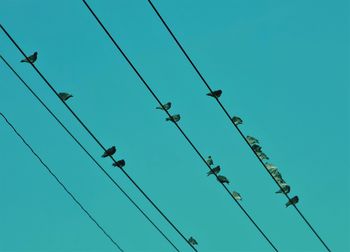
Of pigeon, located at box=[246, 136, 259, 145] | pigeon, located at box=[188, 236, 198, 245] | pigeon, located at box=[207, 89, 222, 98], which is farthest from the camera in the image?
pigeon, located at box=[188, 236, 198, 245]

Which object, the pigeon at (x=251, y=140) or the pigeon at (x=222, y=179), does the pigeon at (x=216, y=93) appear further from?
the pigeon at (x=222, y=179)

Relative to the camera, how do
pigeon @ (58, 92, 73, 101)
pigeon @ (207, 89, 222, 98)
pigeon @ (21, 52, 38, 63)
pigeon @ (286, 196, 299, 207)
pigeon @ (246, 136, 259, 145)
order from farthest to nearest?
pigeon @ (286, 196, 299, 207) < pigeon @ (246, 136, 259, 145) < pigeon @ (207, 89, 222, 98) < pigeon @ (58, 92, 73, 101) < pigeon @ (21, 52, 38, 63)

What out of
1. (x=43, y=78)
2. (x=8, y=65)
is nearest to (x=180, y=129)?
(x=43, y=78)

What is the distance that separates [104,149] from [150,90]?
29.3 inches

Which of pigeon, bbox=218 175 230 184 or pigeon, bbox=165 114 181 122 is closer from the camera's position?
pigeon, bbox=165 114 181 122

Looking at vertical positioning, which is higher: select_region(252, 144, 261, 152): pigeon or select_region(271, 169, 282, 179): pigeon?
select_region(252, 144, 261, 152): pigeon

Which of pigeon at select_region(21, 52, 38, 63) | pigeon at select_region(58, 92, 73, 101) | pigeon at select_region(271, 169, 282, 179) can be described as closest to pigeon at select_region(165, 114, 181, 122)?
pigeon at select_region(58, 92, 73, 101)

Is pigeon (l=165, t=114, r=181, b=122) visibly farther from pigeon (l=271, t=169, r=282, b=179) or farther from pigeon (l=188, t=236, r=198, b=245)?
Answer: pigeon (l=188, t=236, r=198, b=245)

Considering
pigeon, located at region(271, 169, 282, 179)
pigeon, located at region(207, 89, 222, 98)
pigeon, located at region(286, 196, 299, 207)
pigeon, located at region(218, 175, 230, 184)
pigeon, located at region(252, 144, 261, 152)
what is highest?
pigeon, located at region(207, 89, 222, 98)

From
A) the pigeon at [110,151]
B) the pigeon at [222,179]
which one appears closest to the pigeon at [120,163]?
the pigeon at [110,151]

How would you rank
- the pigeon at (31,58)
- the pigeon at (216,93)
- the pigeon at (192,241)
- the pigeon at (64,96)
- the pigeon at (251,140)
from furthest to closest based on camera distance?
1. the pigeon at (192,241)
2. the pigeon at (251,140)
3. the pigeon at (216,93)
4. the pigeon at (64,96)
5. the pigeon at (31,58)

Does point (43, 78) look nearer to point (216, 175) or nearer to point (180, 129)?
point (180, 129)

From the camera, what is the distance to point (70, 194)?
7.93m

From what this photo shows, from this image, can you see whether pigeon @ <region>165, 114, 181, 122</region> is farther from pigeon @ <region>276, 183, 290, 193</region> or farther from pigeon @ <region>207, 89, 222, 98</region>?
pigeon @ <region>276, 183, 290, 193</region>
